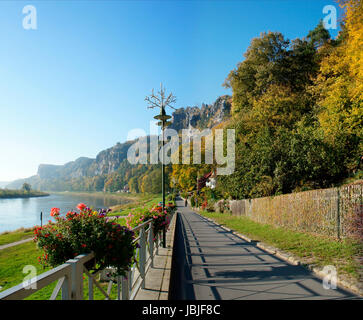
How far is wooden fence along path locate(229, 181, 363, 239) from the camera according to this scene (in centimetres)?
825

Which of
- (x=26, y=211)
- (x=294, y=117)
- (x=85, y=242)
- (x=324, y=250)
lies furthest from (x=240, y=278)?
(x=26, y=211)

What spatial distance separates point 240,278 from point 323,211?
5.77 m

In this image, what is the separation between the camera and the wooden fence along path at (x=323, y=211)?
8.25 metres

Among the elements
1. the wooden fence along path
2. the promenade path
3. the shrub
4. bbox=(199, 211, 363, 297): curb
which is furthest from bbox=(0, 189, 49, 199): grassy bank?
the shrub

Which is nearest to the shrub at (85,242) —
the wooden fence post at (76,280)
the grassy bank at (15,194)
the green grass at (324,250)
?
the wooden fence post at (76,280)

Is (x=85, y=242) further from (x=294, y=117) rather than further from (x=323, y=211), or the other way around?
(x=294, y=117)

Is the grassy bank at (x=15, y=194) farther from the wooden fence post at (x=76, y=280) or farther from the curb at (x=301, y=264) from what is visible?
the wooden fence post at (x=76, y=280)

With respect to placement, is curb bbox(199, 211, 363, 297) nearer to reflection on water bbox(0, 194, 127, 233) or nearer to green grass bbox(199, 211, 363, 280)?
green grass bbox(199, 211, 363, 280)

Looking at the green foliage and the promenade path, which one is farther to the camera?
the green foliage

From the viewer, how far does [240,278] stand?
588cm

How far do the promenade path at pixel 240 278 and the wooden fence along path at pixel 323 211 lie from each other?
2.59 m

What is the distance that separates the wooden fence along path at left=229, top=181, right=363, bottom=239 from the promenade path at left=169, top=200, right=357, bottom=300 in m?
2.59

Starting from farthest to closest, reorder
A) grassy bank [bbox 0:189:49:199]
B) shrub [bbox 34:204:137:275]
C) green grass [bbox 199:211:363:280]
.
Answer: grassy bank [bbox 0:189:49:199]
green grass [bbox 199:211:363:280]
shrub [bbox 34:204:137:275]
